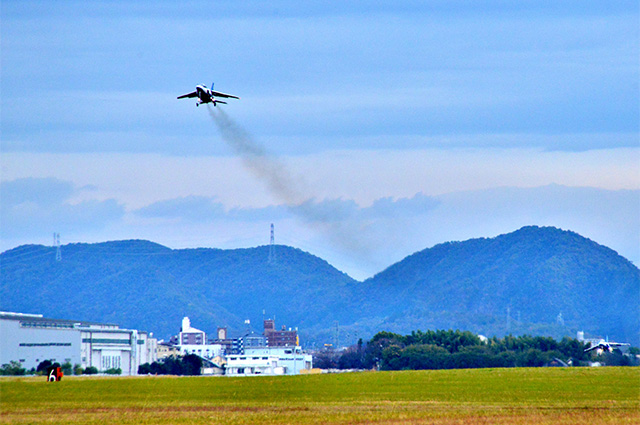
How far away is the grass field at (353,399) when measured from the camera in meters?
67.6

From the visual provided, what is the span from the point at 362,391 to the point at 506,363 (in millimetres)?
99449

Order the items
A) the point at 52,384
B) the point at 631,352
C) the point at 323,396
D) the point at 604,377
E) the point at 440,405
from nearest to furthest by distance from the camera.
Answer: the point at 440,405
the point at 323,396
the point at 52,384
the point at 604,377
the point at 631,352

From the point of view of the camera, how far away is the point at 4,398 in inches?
3442

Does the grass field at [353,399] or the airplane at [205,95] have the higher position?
the airplane at [205,95]

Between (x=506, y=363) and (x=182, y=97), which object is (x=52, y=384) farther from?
(x=506, y=363)

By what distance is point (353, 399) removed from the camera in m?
87.6

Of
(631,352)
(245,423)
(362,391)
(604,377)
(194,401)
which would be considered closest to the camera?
(245,423)

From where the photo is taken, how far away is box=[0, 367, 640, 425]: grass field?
222 ft

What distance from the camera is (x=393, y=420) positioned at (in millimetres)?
65500

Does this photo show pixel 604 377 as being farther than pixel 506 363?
No

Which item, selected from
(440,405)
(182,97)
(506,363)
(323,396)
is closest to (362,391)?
(323,396)

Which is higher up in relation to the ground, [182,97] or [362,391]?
[182,97]

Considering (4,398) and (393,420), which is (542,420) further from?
(4,398)

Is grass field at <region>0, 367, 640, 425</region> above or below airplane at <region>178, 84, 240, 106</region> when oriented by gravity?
below
